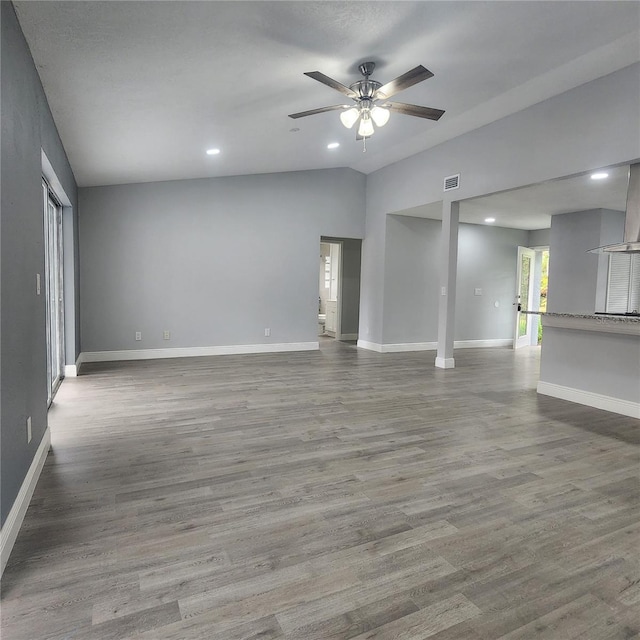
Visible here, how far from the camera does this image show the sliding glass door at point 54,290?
468cm

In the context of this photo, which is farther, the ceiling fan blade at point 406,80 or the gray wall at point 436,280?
the gray wall at point 436,280

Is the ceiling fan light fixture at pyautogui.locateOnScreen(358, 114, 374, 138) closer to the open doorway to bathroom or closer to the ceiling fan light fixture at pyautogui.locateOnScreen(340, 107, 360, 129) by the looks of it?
the ceiling fan light fixture at pyautogui.locateOnScreen(340, 107, 360, 129)

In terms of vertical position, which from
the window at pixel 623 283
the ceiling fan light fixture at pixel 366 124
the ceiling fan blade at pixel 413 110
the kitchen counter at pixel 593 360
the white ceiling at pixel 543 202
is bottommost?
the kitchen counter at pixel 593 360

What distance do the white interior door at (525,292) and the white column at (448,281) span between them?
349cm

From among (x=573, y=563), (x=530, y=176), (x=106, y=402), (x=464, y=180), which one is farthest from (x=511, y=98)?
(x=106, y=402)

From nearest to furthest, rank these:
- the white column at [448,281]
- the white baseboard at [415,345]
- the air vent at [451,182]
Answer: the air vent at [451,182] → the white column at [448,281] → the white baseboard at [415,345]

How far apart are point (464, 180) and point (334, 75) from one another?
2744 mm

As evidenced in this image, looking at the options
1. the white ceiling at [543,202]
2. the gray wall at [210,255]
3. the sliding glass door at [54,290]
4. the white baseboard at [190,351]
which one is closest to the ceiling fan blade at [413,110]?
the white ceiling at [543,202]

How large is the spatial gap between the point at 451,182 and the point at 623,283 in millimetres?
3305

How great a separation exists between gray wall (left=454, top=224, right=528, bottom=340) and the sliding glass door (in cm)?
690

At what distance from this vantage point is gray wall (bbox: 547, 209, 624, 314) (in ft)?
22.0

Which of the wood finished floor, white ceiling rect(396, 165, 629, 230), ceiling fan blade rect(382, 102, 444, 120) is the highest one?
ceiling fan blade rect(382, 102, 444, 120)

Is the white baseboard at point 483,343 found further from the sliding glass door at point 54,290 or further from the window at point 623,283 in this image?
the sliding glass door at point 54,290

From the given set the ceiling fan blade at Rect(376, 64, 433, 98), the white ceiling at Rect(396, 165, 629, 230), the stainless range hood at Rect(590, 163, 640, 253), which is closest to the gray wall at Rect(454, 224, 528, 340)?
the white ceiling at Rect(396, 165, 629, 230)
